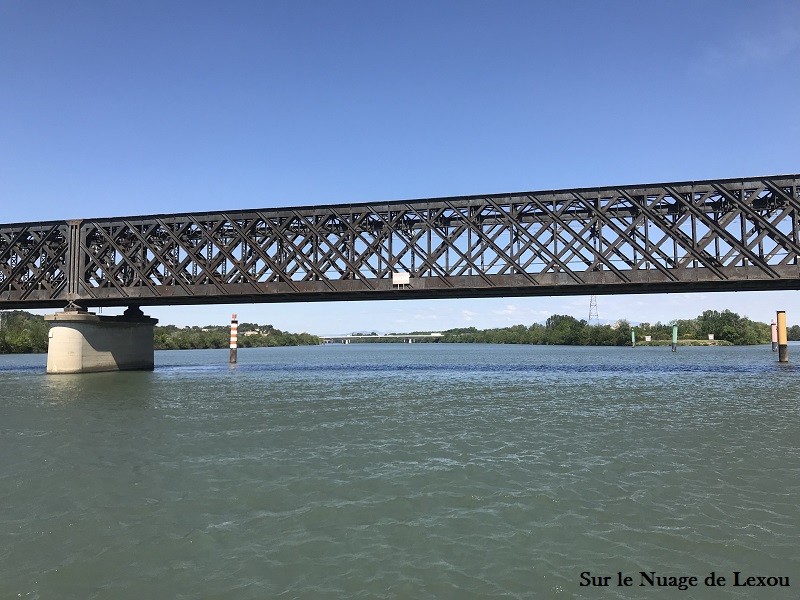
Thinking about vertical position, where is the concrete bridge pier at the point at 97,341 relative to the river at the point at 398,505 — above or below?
above

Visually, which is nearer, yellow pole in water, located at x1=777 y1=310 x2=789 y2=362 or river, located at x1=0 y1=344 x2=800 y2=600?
river, located at x1=0 y1=344 x2=800 y2=600

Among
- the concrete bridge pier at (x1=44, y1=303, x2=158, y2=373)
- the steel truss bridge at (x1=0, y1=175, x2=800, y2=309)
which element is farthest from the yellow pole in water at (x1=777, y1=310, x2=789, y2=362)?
the concrete bridge pier at (x1=44, y1=303, x2=158, y2=373)

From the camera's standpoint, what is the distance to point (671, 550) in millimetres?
8852

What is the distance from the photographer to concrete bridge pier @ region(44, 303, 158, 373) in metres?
52.8

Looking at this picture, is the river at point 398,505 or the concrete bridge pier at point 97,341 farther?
the concrete bridge pier at point 97,341

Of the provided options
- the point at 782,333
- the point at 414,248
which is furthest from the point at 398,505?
the point at 782,333

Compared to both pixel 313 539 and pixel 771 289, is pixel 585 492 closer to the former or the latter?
pixel 313 539

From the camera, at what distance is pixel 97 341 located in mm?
56500

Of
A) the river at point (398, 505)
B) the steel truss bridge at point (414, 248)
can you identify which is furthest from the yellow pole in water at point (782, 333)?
the river at point (398, 505)

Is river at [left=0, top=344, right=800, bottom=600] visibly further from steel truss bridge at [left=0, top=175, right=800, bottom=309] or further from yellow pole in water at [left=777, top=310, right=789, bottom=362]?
yellow pole in water at [left=777, top=310, right=789, bottom=362]

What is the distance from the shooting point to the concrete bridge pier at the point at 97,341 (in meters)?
52.8

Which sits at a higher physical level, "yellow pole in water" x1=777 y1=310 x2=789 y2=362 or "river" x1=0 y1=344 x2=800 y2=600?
"yellow pole in water" x1=777 y1=310 x2=789 y2=362

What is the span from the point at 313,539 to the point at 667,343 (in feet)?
648

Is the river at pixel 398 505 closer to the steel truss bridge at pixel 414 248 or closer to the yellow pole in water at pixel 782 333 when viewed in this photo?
the steel truss bridge at pixel 414 248
